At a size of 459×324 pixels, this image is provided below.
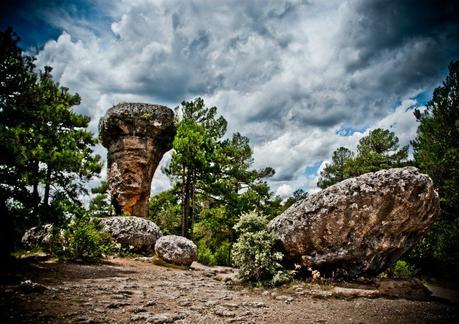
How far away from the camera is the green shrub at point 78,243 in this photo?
→ 13.3 m

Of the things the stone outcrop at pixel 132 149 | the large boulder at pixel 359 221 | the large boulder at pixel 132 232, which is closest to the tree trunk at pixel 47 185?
the large boulder at pixel 132 232

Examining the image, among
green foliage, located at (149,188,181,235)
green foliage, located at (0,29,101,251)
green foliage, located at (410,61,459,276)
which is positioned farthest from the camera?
green foliage, located at (149,188,181,235)

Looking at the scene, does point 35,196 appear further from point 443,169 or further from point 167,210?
point 443,169

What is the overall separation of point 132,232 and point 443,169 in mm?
19853

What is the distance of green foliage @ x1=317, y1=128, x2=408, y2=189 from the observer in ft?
91.9

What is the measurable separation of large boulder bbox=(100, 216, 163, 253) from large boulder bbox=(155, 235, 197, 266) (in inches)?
71.7

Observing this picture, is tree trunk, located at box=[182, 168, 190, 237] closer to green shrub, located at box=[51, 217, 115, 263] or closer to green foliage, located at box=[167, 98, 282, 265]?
green foliage, located at box=[167, 98, 282, 265]

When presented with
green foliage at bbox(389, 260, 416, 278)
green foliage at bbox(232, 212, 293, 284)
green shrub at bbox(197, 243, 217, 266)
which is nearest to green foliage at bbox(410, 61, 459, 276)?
green foliage at bbox(389, 260, 416, 278)

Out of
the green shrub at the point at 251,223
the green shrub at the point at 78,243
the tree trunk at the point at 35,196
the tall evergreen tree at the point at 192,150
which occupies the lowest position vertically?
the green shrub at the point at 78,243

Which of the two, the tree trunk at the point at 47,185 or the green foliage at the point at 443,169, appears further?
the green foliage at the point at 443,169

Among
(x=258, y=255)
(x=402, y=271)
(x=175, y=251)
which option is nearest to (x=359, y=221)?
(x=258, y=255)

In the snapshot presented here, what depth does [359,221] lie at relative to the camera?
10727 millimetres

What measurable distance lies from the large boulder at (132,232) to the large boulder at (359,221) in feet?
33.2

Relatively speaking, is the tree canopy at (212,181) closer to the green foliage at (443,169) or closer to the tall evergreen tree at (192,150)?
the tall evergreen tree at (192,150)
